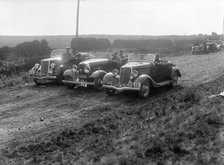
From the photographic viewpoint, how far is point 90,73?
14.4m

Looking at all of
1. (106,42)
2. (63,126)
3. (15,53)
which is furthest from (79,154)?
(106,42)

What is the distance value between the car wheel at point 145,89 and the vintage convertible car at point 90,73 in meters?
2.74

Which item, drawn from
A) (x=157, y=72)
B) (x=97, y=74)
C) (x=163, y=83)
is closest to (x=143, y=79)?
(x=157, y=72)

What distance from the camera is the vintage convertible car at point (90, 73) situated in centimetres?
1384

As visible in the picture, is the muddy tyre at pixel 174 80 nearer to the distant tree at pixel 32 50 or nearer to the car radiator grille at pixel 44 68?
the car radiator grille at pixel 44 68

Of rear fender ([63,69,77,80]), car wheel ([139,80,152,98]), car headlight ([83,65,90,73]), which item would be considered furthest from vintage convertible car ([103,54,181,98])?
rear fender ([63,69,77,80])

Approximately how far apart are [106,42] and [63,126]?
37.6 metres

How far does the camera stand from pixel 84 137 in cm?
748

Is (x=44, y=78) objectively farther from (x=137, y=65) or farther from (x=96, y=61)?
(x=137, y=65)

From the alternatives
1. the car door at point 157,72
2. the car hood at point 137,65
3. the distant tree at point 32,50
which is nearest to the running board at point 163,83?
the car door at point 157,72

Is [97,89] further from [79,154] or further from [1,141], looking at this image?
[79,154]

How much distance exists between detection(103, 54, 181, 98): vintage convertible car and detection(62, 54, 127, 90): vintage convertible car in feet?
3.94

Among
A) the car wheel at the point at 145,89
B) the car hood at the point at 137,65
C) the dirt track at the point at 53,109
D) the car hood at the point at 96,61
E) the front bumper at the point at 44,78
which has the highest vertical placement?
the car hood at the point at 137,65

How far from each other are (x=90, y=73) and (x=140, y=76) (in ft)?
11.2
